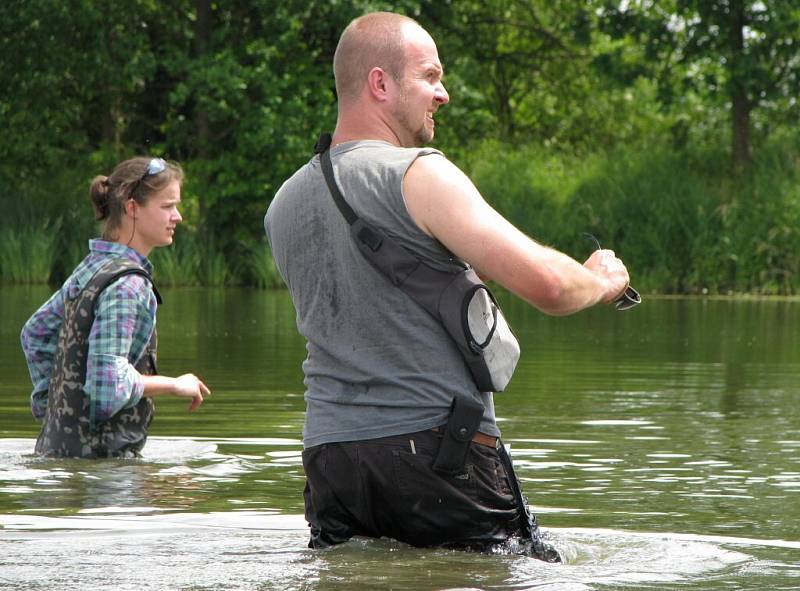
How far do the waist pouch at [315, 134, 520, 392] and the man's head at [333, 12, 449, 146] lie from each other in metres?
0.31

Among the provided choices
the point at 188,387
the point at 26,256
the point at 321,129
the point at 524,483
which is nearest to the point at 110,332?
the point at 188,387

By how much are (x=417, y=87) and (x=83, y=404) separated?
10.5ft

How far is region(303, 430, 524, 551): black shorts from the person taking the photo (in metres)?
4.36

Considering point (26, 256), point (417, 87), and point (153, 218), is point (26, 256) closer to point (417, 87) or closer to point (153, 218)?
point (153, 218)

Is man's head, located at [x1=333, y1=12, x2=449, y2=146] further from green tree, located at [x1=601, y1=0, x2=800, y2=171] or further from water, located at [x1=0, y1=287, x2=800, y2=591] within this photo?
A: green tree, located at [x1=601, y1=0, x2=800, y2=171]

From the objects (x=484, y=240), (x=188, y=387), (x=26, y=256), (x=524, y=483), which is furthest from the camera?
(x=26, y=256)

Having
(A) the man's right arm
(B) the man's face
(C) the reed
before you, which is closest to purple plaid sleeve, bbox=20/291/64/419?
(B) the man's face

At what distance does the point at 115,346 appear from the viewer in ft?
22.8

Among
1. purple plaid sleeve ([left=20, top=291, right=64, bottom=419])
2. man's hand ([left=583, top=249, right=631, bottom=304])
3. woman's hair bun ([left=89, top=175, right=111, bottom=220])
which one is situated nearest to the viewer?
man's hand ([left=583, top=249, right=631, bottom=304])

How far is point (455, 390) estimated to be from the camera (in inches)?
170

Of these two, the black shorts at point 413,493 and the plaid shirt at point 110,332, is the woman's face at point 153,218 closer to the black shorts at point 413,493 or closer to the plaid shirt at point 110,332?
the plaid shirt at point 110,332

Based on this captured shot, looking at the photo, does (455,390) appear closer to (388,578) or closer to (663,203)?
(388,578)

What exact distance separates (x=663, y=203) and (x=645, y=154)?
6.32ft

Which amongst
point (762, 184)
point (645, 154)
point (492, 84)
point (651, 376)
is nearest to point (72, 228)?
point (645, 154)
